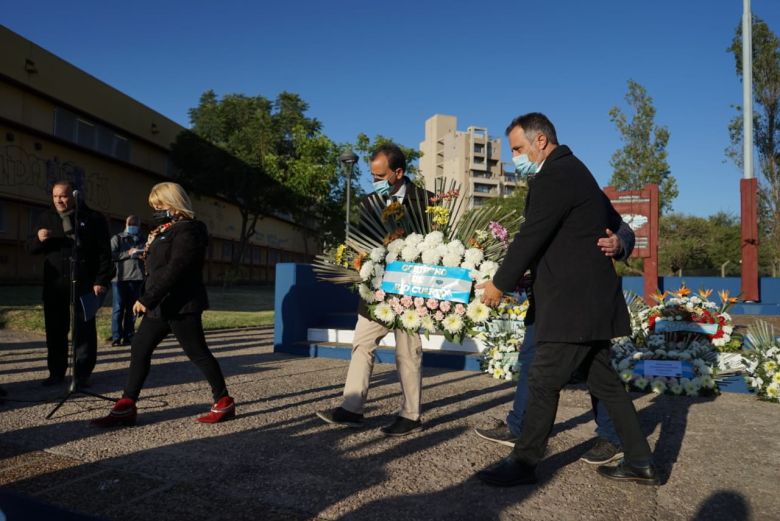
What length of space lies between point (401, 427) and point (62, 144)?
74.5 ft

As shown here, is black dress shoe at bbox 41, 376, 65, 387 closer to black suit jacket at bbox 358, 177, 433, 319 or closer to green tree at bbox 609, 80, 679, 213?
black suit jacket at bbox 358, 177, 433, 319

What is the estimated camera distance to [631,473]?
3.10 metres

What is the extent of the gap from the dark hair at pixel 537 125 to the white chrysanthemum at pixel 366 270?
52.3 inches

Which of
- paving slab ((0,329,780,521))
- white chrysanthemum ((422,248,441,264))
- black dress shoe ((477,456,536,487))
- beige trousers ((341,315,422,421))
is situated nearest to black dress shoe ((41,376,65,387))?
paving slab ((0,329,780,521))

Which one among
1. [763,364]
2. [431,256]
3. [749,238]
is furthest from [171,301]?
[749,238]

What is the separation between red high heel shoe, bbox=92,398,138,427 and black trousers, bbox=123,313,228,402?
0.18ft

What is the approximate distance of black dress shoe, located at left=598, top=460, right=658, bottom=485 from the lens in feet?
9.99

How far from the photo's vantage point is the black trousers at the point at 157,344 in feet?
13.5

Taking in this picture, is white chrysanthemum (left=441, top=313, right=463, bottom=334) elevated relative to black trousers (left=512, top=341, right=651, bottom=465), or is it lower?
elevated

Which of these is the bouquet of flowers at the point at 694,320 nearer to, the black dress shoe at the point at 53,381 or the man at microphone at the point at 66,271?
the man at microphone at the point at 66,271

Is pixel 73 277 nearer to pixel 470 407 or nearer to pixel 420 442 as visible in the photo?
pixel 420 442

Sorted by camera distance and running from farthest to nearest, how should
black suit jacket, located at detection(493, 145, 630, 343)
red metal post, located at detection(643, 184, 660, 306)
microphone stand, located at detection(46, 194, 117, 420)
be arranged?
1. red metal post, located at detection(643, 184, 660, 306)
2. microphone stand, located at detection(46, 194, 117, 420)
3. black suit jacket, located at detection(493, 145, 630, 343)

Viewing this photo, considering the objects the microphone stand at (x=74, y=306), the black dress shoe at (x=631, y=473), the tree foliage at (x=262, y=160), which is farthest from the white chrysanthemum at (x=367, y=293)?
the tree foliage at (x=262, y=160)

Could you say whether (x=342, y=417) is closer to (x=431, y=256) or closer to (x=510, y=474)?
(x=431, y=256)
